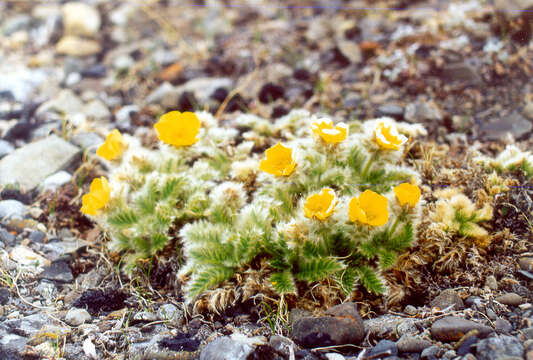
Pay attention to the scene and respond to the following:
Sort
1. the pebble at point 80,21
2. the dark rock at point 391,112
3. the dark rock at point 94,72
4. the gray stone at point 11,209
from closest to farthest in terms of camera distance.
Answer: the gray stone at point 11,209 < the dark rock at point 391,112 < the dark rock at point 94,72 < the pebble at point 80,21

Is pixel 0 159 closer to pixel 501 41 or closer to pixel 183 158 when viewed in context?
pixel 183 158

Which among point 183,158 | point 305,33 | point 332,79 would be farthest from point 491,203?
point 305,33

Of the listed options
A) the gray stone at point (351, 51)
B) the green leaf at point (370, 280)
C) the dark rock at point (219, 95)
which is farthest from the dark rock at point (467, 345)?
the gray stone at point (351, 51)

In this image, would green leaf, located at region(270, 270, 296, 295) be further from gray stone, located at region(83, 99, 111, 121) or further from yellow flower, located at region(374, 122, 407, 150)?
gray stone, located at region(83, 99, 111, 121)

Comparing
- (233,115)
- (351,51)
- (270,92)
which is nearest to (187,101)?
(233,115)

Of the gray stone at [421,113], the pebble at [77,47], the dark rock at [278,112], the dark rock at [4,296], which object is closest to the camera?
Result: the dark rock at [4,296]

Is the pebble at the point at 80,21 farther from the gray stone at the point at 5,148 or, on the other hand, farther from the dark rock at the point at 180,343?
the dark rock at the point at 180,343

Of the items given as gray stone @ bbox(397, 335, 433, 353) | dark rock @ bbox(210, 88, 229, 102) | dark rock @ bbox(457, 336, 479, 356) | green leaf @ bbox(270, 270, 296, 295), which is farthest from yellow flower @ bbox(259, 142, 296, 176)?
dark rock @ bbox(210, 88, 229, 102)

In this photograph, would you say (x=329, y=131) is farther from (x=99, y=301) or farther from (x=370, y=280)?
(x=99, y=301)
